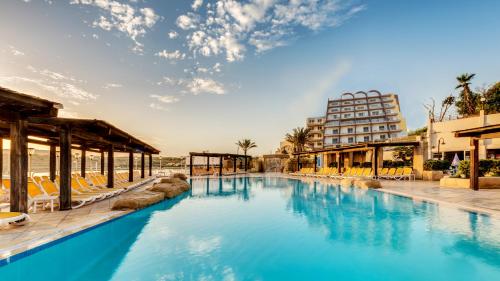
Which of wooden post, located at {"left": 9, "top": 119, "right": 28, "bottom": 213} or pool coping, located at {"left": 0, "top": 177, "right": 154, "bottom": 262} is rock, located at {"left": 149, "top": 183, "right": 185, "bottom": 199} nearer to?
pool coping, located at {"left": 0, "top": 177, "right": 154, "bottom": 262}

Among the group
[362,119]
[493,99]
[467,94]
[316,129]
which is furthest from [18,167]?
[316,129]

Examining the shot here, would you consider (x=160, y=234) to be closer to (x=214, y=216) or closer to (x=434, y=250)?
(x=214, y=216)

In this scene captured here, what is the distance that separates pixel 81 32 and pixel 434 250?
1616 centimetres

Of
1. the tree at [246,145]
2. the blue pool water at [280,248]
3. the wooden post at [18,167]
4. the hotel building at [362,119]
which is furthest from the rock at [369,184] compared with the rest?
the hotel building at [362,119]

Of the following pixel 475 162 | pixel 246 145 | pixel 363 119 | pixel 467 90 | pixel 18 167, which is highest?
pixel 467 90

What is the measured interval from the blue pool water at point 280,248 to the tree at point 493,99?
1474 inches

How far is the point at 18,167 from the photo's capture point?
618 centimetres

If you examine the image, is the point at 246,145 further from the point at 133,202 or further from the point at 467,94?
the point at 133,202

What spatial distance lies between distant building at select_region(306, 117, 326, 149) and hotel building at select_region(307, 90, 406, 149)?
2.51ft

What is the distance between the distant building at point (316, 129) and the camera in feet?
230

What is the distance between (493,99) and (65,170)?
1917 inches

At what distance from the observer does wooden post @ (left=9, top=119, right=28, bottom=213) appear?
20.0 ft

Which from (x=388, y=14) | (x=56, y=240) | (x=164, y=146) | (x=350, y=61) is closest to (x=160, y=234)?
(x=56, y=240)

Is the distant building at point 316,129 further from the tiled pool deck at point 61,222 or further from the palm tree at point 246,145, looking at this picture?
the tiled pool deck at point 61,222
